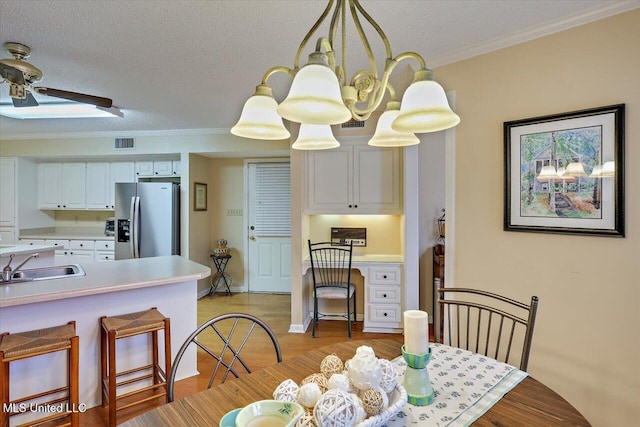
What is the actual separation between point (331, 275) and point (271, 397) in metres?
2.72

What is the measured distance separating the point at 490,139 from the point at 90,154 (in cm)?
522

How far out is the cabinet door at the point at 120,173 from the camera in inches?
195

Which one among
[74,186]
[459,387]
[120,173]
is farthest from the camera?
[74,186]

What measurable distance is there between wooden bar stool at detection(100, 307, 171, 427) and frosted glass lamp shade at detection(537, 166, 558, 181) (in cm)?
256

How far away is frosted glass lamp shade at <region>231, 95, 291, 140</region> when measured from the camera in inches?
45.8

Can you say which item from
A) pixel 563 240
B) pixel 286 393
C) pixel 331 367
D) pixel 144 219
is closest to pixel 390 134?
pixel 331 367

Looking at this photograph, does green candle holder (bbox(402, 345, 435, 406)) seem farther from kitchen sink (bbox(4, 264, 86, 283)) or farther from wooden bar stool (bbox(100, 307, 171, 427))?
kitchen sink (bbox(4, 264, 86, 283))

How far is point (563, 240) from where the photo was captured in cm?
189

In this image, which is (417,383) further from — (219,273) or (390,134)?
(219,273)

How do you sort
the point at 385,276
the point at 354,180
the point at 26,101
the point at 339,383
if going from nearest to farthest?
the point at 339,383 → the point at 26,101 → the point at 385,276 → the point at 354,180

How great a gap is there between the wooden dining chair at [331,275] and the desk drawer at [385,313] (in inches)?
9.8

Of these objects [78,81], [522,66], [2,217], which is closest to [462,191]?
[522,66]

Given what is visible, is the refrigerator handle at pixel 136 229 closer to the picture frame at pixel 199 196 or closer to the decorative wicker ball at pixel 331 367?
the picture frame at pixel 199 196

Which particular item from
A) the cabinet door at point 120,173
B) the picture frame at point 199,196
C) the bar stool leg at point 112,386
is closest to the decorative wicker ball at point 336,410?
the bar stool leg at point 112,386
